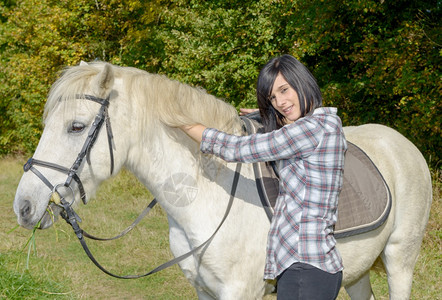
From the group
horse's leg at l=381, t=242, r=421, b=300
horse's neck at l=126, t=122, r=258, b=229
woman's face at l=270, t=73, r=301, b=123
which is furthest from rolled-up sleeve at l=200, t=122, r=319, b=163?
horse's leg at l=381, t=242, r=421, b=300

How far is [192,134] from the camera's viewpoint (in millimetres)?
2438

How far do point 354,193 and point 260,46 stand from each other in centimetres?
900

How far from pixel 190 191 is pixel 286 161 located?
2.05ft

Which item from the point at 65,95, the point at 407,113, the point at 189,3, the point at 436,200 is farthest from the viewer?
the point at 189,3

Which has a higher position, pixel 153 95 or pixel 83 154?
pixel 153 95

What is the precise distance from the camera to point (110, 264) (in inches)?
237

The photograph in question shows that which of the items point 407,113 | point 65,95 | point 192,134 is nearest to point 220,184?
point 192,134

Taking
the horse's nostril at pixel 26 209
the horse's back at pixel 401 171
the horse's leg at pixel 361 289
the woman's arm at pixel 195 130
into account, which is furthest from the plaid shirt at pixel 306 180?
the horse's leg at pixel 361 289

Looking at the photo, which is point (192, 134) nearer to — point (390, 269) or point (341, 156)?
point (341, 156)

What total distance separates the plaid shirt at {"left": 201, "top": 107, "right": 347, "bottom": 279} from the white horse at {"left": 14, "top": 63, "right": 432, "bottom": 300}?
349 mm

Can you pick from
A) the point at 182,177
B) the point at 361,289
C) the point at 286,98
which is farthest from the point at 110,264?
the point at 286,98

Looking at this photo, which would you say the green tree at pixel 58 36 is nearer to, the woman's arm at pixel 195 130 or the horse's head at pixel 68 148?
the horse's head at pixel 68 148

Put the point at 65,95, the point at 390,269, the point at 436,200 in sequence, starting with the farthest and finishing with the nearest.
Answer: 1. the point at 436,200
2. the point at 390,269
3. the point at 65,95

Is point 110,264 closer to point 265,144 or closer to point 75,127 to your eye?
point 75,127
